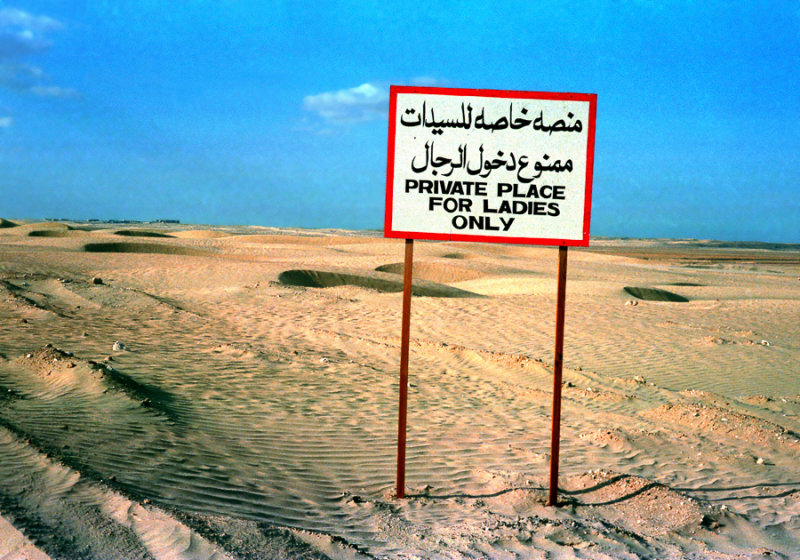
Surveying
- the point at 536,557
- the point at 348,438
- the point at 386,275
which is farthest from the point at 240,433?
the point at 386,275

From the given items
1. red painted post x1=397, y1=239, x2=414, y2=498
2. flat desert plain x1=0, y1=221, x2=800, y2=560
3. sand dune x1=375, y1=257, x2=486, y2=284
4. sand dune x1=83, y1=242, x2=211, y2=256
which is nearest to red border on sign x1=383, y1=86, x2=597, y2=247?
red painted post x1=397, y1=239, x2=414, y2=498

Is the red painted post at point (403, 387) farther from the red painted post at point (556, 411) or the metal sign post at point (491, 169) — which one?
the red painted post at point (556, 411)

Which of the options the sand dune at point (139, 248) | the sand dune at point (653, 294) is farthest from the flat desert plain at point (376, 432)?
→ the sand dune at point (139, 248)

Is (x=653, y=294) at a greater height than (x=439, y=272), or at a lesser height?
lesser

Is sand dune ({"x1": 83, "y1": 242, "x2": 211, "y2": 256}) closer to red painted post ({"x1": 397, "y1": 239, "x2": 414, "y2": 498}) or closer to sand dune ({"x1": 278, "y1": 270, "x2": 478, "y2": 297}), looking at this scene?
sand dune ({"x1": 278, "y1": 270, "x2": 478, "y2": 297})

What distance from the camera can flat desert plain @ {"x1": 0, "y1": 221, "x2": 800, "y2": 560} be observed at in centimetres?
450

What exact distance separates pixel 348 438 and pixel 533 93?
3.99m

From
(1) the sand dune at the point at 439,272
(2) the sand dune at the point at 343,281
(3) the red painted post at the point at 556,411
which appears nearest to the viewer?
(3) the red painted post at the point at 556,411

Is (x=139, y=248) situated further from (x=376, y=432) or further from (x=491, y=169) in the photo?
(x=491, y=169)

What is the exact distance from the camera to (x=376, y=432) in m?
7.45

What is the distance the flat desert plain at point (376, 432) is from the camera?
4504 mm

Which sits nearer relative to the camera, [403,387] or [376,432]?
[403,387]

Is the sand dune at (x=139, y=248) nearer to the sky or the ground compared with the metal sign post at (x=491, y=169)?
nearer to the ground

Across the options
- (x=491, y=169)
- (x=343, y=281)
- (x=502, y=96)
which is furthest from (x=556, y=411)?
(x=343, y=281)
